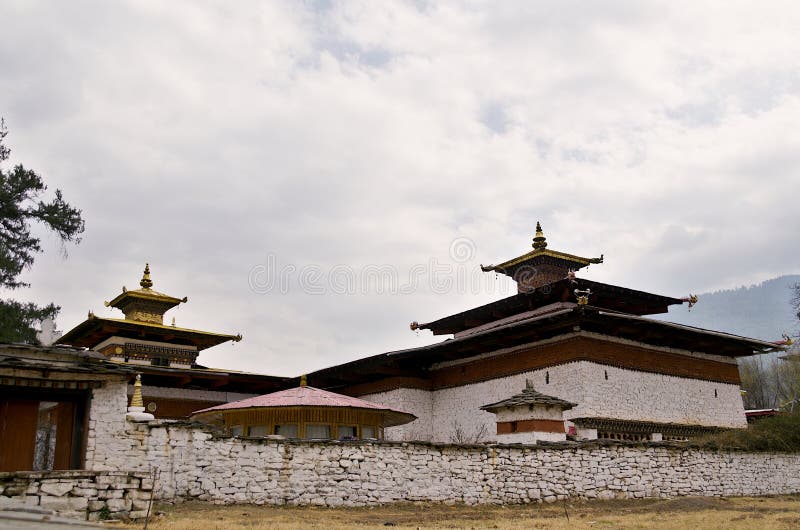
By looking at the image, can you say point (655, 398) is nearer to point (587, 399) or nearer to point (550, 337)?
point (587, 399)

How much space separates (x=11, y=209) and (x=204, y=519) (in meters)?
21.7

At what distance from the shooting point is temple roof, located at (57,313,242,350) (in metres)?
31.8

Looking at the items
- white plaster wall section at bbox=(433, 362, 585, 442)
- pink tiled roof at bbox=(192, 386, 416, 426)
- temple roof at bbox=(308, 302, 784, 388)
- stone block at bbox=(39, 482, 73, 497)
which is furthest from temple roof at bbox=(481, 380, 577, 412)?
stone block at bbox=(39, 482, 73, 497)

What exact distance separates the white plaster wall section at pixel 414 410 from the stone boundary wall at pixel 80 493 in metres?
16.4

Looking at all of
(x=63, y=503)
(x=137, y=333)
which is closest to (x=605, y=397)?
(x=63, y=503)

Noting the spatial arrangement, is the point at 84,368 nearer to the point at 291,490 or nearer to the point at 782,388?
the point at 291,490

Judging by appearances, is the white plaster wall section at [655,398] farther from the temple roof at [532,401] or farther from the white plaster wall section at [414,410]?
the white plaster wall section at [414,410]

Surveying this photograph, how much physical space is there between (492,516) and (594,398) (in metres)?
8.53

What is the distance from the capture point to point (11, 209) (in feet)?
95.1

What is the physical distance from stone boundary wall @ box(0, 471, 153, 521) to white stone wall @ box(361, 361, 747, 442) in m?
13.7

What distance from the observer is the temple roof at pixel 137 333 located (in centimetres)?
3180

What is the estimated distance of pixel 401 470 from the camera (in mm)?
15398

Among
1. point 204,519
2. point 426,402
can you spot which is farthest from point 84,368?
point 426,402

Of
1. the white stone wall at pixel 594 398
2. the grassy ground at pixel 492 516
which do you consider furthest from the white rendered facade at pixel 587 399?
the grassy ground at pixel 492 516
